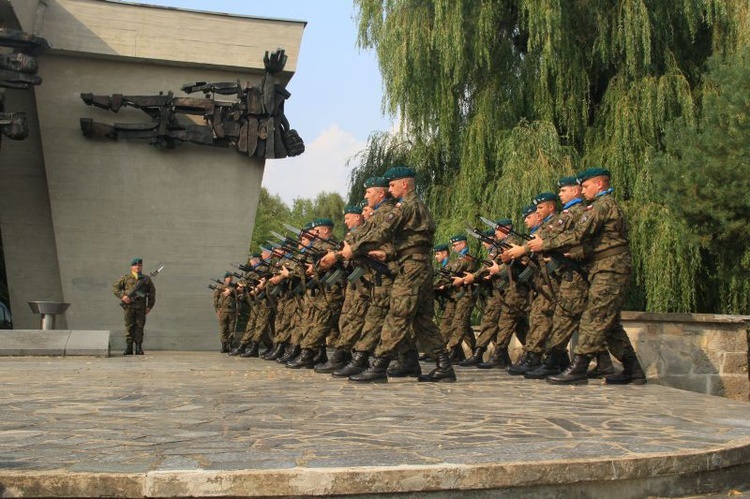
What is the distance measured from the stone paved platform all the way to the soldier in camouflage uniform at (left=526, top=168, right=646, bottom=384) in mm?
963

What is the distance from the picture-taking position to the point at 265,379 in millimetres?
9289

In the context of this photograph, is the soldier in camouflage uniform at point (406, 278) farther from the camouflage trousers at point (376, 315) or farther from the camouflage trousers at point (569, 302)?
the camouflage trousers at point (569, 302)

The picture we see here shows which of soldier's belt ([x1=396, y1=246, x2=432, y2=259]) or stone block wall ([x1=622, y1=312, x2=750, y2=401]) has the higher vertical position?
soldier's belt ([x1=396, y1=246, x2=432, y2=259])

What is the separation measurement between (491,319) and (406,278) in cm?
386

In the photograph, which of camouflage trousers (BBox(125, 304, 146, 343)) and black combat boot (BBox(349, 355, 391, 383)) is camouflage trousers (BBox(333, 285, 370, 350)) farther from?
camouflage trousers (BBox(125, 304, 146, 343))

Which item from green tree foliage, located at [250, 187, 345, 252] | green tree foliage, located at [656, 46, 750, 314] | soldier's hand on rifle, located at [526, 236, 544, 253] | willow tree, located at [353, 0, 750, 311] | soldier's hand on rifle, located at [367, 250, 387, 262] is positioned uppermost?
green tree foliage, located at [250, 187, 345, 252]

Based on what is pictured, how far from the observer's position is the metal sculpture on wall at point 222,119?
21.0 metres

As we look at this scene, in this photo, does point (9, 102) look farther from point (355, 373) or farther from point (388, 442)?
point (388, 442)

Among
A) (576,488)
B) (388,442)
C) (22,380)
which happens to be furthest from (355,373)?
(576,488)

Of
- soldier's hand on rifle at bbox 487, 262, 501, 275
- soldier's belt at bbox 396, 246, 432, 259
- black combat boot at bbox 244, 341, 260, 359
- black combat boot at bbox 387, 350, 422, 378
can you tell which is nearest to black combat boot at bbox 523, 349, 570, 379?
black combat boot at bbox 387, 350, 422, 378

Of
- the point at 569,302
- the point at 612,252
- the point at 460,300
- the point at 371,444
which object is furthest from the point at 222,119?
the point at 371,444

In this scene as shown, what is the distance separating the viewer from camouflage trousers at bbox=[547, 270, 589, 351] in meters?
8.87

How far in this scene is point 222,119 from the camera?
21.4 m

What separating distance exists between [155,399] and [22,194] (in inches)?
664
